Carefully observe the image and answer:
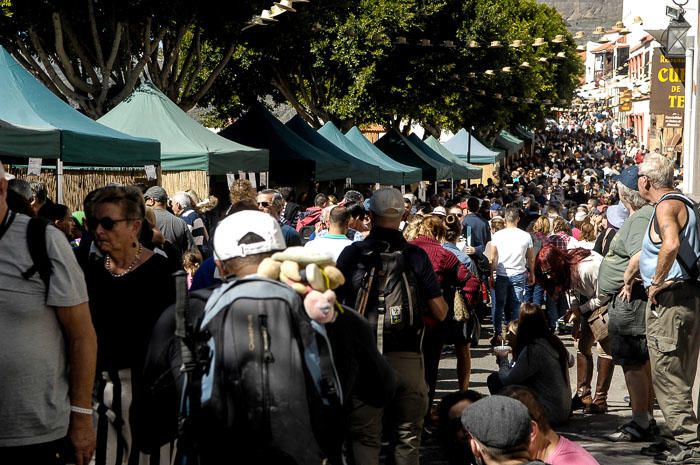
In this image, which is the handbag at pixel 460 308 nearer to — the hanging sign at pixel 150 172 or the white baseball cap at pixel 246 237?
the hanging sign at pixel 150 172

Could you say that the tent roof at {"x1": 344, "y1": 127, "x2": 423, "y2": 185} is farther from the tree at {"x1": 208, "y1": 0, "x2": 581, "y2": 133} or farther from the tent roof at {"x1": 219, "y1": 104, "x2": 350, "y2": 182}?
the tent roof at {"x1": 219, "y1": 104, "x2": 350, "y2": 182}

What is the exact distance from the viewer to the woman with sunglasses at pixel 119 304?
183 inches

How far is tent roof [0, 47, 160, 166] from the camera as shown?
10391 millimetres

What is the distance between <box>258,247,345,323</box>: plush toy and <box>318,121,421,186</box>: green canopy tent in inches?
841

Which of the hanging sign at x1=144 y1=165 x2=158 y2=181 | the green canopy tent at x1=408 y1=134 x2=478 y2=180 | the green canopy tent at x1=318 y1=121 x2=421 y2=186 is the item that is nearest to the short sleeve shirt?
the hanging sign at x1=144 y1=165 x2=158 y2=181

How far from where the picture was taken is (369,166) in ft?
78.5

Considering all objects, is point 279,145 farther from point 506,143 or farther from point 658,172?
point 506,143

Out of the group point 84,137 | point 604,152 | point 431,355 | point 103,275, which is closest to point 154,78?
point 84,137

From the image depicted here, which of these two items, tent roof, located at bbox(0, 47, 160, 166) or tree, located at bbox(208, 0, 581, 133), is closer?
tent roof, located at bbox(0, 47, 160, 166)

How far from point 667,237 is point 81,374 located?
4140 mm

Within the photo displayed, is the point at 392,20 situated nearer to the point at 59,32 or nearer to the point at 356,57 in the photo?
the point at 356,57

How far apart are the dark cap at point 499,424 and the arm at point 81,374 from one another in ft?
4.35

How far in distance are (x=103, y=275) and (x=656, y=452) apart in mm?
4333

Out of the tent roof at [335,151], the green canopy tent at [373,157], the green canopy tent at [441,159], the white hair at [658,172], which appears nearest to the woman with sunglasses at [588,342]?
the white hair at [658,172]
